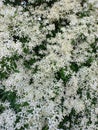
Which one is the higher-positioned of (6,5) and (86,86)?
(6,5)

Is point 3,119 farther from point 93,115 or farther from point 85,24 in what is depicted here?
point 85,24

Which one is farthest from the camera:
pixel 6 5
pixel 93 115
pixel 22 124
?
pixel 6 5

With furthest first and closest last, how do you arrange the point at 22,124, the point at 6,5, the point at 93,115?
the point at 6,5 → the point at 93,115 → the point at 22,124

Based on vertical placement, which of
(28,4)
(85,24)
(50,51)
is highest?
(28,4)

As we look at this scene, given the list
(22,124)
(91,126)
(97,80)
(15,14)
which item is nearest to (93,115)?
(91,126)

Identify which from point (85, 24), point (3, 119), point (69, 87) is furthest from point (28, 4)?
point (3, 119)

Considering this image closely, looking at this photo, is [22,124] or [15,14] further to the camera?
[15,14]
